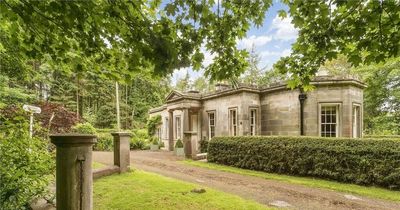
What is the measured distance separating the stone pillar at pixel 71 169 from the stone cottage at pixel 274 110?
37.6ft

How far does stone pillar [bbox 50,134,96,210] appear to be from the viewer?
10.8 ft

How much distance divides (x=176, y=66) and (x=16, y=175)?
2888 mm

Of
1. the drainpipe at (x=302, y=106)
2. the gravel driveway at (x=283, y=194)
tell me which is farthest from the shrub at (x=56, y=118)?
the drainpipe at (x=302, y=106)

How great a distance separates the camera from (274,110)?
14.4 meters

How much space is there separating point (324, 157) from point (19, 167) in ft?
28.5

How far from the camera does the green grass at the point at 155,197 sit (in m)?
5.37

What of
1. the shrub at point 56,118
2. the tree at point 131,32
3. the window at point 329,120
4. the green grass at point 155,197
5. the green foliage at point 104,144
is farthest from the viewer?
the green foliage at point 104,144

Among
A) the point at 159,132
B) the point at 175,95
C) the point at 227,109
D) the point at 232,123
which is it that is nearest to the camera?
the point at 232,123

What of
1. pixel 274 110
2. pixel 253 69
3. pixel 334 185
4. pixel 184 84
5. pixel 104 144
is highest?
pixel 253 69

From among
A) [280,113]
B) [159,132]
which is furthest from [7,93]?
[159,132]

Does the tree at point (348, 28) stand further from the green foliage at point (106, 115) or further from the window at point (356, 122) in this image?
A: the green foliage at point (106, 115)

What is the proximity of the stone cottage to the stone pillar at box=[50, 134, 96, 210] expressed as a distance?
1145 centimetres

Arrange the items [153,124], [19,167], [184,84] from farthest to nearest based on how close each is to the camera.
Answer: [184,84] < [153,124] < [19,167]

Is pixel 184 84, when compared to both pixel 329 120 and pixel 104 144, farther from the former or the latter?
pixel 329 120
